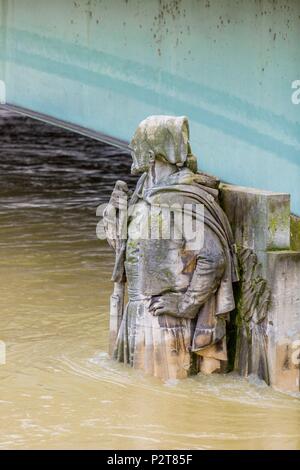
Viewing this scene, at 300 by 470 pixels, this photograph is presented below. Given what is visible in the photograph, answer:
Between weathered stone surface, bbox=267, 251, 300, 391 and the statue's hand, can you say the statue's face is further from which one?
weathered stone surface, bbox=267, 251, 300, 391

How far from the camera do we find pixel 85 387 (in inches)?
354

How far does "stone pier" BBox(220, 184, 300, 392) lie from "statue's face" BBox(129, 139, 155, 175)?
0.63m

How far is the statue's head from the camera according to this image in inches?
351

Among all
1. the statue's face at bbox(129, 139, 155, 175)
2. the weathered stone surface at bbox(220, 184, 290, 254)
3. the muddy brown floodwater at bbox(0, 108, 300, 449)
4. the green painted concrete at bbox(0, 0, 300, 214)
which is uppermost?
the green painted concrete at bbox(0, 0, 300, 214)

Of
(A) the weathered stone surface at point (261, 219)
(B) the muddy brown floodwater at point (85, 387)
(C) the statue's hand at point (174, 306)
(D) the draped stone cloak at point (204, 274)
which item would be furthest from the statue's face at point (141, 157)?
(B) the muddy brown floodwater at point (85, 387)

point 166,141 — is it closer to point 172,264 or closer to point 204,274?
point 172,264

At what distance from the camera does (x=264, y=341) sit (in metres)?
8.90

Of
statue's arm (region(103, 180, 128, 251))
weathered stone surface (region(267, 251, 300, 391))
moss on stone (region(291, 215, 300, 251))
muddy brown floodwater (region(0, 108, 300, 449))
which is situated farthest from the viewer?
moss on stone (region(291, 215, 300, 251))

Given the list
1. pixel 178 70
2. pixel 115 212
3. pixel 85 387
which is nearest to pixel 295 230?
pixel 178 70

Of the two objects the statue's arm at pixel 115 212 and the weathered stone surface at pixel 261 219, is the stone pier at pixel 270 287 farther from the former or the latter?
the statue's arm at pixel 115 212

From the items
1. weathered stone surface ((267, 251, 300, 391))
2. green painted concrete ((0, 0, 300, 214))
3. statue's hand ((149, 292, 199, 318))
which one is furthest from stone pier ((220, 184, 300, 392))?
green painted concrete ((0, 0, 300, 214))

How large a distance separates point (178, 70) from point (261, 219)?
3388mm

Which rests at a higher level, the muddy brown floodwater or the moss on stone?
the moss on stone
